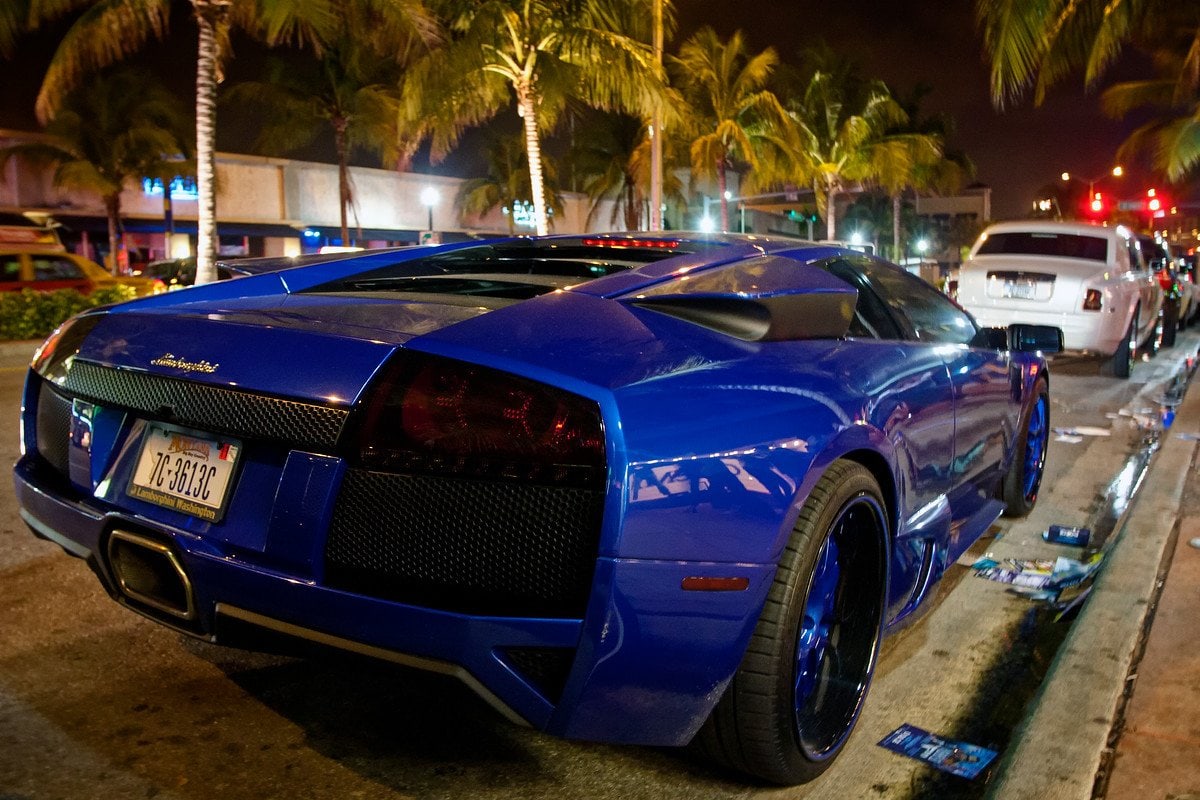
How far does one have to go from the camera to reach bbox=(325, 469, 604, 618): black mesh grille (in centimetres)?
213

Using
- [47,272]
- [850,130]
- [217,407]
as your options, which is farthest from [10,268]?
[850,130]

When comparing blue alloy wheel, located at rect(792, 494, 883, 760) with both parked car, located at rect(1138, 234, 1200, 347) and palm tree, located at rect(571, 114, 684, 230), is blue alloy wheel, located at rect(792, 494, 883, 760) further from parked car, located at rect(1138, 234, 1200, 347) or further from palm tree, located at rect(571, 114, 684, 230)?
palm tree, located at rect(571, 114, 684, 230)

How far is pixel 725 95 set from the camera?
29.3 m

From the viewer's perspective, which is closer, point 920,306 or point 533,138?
point 920,306

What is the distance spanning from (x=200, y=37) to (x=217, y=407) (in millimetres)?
14863

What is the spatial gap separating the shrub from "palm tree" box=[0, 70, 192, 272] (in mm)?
19489

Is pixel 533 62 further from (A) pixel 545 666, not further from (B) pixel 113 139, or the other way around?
(B) pixel 113 139

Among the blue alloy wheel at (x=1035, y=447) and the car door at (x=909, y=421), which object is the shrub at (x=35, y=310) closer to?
the blue alloy wheel at (x=1035, y=447)

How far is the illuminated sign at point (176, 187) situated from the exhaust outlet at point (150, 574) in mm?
37790

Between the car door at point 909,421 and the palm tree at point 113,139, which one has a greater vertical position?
the palm tree at point 113,139

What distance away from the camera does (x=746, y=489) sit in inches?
89.7

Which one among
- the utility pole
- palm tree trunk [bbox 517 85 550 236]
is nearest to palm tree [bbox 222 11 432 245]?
palm tree trunk [bbox 517 85 550 236]

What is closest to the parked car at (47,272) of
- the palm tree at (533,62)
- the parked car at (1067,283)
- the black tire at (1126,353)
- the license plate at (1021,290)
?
the palm tree at (533,62)

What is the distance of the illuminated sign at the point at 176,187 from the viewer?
121 ft
